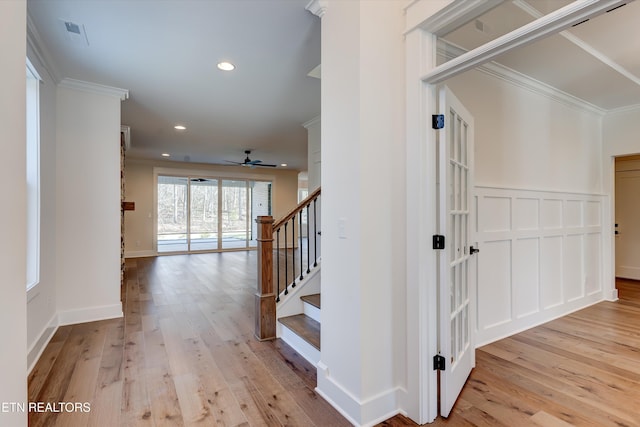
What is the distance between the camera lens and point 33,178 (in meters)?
2.72

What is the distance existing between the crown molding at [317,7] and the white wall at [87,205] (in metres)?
2.70

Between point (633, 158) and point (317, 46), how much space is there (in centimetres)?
634

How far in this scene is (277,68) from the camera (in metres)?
3.03

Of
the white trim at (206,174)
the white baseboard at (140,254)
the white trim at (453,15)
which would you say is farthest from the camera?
the white trim at (206,174)

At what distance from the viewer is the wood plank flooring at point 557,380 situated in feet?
5.93

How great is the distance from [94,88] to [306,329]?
135 inches

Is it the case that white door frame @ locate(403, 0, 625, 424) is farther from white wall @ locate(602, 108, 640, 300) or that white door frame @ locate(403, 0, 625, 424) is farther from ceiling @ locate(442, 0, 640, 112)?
white wall @ locate(602, 108, 640, 300)

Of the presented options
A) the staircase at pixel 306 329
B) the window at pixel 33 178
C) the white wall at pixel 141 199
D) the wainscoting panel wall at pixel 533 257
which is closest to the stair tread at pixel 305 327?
the staircase at pixel 306 329

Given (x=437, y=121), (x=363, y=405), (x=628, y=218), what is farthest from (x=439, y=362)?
(x=628, y=218)

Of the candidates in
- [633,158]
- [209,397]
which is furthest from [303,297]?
[633,158]

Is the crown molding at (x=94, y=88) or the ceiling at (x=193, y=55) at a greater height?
the ceiling at (x=193, y=55)

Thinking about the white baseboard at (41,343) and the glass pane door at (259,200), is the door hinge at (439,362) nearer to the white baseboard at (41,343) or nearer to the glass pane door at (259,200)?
the white baseboard at (41,343)

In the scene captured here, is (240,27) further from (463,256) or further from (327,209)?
(463,256)

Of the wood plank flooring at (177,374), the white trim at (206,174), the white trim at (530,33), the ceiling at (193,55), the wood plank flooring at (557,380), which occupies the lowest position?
the wood plank flooring at (557,380)
